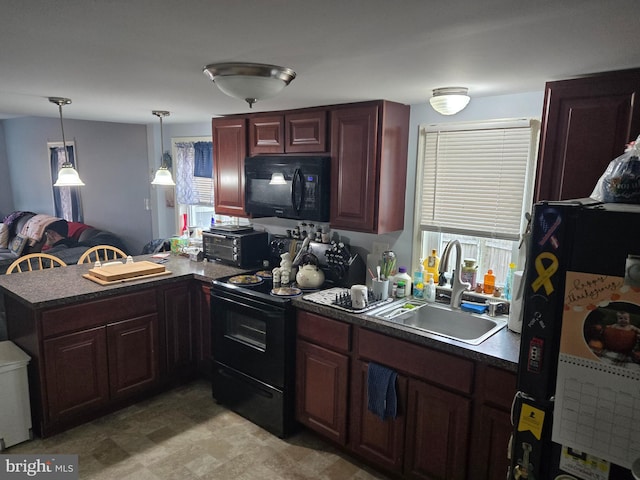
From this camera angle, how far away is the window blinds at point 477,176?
2414mm

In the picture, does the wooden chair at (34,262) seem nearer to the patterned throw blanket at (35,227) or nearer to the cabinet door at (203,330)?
the patterned throw blanket at (35,227)

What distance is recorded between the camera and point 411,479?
226cm

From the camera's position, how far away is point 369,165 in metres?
2.68

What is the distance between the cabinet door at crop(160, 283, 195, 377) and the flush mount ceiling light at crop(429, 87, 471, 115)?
217cm

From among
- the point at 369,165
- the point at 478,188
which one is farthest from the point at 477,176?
the point at 369,165

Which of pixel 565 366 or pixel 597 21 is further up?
pixel 597 21

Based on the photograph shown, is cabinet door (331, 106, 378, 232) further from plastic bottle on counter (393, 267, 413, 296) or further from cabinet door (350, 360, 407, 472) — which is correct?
cabinet door (350, 360, 407, 472)

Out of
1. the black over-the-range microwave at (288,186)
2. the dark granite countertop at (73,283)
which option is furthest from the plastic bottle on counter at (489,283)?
the dark granite countertop at (73,283)

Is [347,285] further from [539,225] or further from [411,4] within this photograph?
[411,4]

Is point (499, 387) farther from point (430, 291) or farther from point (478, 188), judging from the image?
point (478, 188)

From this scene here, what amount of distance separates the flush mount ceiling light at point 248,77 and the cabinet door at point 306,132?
0.91 meters

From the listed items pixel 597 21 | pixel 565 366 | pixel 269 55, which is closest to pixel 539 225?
pixel 565 366

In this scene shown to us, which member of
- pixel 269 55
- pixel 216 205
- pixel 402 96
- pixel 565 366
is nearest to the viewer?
pixel 565 366

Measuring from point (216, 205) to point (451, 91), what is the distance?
2.18 metres
